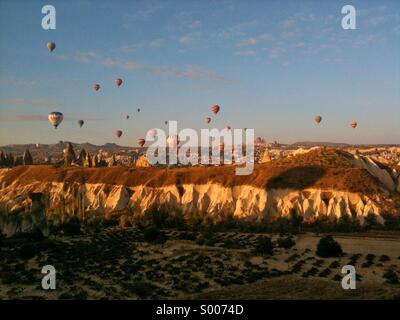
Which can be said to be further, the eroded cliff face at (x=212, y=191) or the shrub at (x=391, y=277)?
the eroded cliff face at (x=212, y=191)

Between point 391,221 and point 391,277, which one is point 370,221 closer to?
point 391,221

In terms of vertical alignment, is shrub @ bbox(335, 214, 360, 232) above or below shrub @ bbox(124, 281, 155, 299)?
below

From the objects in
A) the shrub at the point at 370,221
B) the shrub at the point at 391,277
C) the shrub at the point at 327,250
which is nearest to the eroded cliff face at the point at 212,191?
the shrub at the point at 370,221

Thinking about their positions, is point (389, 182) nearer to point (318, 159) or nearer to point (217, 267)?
point (318, 159)

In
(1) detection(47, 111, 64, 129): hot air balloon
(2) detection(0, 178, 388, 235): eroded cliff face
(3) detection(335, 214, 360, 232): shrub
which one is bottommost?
(3) detection(335, 214, 360, 232): shrub

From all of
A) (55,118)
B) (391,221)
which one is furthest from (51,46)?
(391,221)

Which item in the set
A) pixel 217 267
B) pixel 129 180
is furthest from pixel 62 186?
pixel 217 267

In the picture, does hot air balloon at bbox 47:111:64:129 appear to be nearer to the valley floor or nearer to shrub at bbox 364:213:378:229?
the valley floor

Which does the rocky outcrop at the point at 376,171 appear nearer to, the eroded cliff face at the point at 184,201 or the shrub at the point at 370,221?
the eroded cliff face at the point at 184,201

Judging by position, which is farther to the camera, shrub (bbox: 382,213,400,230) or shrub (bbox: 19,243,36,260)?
shrub (bbox: 382,213,400,230)

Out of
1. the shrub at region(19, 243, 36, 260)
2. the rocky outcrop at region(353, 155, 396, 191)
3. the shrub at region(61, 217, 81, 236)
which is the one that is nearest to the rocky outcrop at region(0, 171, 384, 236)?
the shrub at region(61, 217, 81, 236)
